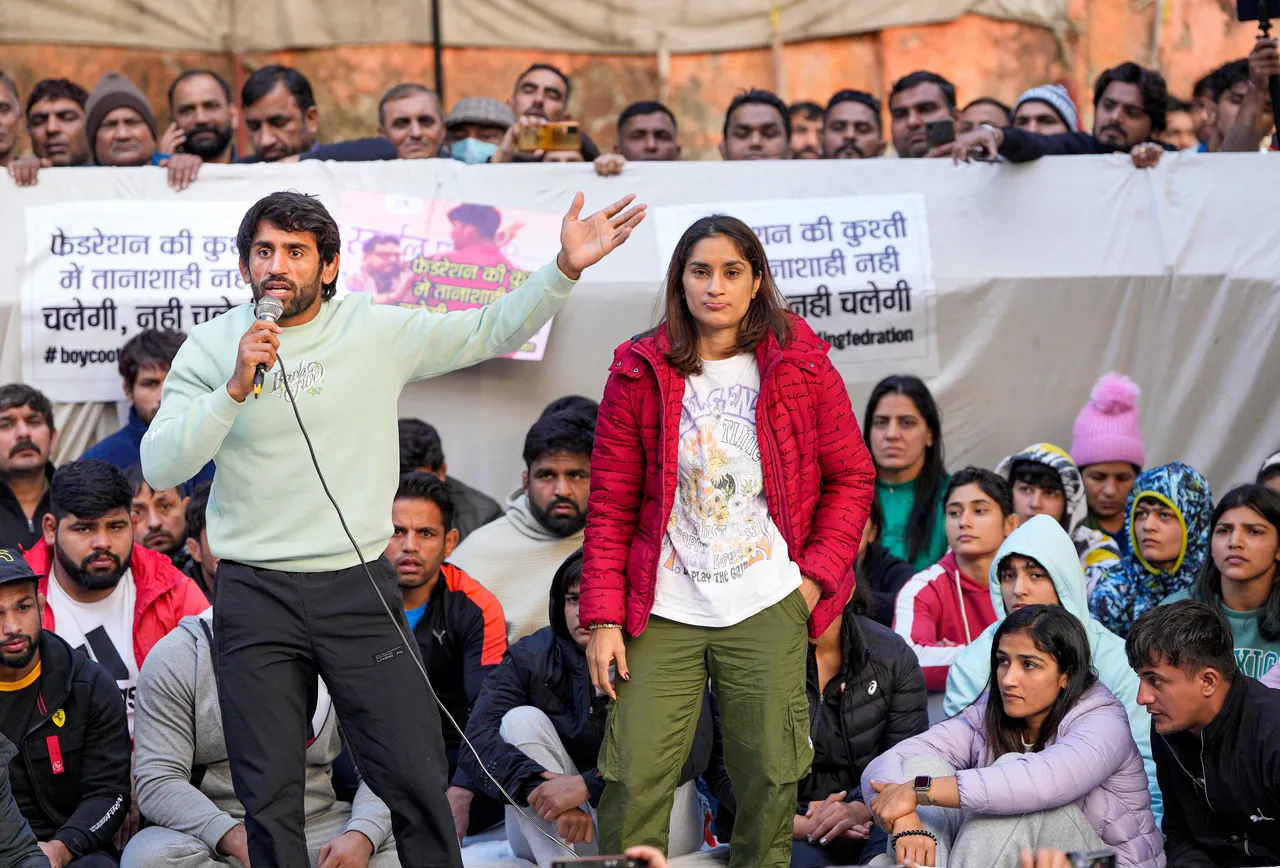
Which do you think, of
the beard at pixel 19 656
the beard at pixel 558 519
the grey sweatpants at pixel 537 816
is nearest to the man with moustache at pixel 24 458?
the beard at pixel 19 656

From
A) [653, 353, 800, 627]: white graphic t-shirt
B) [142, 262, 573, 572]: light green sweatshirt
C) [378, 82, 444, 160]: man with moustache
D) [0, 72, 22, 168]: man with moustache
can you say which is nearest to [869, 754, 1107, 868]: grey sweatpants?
[653, 353, 800, 627]: white graphic t-shirt

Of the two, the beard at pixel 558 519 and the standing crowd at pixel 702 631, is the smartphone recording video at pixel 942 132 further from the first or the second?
the beard at pixel 558 519

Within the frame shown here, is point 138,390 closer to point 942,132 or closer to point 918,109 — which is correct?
point 942,132

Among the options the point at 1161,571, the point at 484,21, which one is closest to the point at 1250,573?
the point at 1161,571

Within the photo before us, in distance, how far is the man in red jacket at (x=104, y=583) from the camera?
17.2 ft

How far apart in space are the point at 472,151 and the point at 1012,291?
2683mm

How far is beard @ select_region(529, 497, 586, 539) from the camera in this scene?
5996mm

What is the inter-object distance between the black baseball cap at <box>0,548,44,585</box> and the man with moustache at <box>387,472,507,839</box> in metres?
1.22

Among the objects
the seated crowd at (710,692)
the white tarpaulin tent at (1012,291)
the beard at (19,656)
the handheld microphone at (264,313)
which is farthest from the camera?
the white tarpaulin tent at (1012,291)

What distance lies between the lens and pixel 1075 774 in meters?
4.33

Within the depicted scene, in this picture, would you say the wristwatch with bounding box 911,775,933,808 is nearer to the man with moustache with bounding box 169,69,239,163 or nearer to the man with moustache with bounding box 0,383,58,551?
the man with moustache with bounding box 0,383,58,551

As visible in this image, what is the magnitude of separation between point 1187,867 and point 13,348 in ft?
16.3

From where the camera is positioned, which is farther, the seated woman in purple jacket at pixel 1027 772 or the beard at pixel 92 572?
the beard at pixel 92 572

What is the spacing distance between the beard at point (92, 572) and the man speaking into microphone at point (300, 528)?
1651 millimetres
